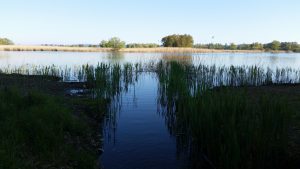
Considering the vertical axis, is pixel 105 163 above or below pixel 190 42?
below

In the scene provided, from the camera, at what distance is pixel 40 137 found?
632 centimetres

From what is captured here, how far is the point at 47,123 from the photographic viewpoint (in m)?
7.05

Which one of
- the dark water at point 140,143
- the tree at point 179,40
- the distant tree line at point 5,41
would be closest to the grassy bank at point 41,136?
the dark water at point 140,143

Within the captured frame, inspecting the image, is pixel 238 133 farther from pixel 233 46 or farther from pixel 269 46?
pixel 269 46

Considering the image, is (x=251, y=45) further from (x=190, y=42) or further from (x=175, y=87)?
(x=175, y=87)

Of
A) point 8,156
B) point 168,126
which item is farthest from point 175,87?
point 8,156

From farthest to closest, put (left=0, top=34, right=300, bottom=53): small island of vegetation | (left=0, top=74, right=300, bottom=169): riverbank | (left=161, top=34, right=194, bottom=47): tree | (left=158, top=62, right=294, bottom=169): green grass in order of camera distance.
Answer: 1. (left=161, top=34, right=194, bottom=47): tree
2. (left=0, top=34, right=300, bottom=53): small island of vegetation
3. (left=0, top=74, right=300, bottom=169): riverbank
4. (left=158, top=62, right=294, bottom=169): green grass

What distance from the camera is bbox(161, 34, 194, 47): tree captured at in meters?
112

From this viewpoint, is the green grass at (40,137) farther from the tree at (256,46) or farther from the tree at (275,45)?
the tree at (275,45)

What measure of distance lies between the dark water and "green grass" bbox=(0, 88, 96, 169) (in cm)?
71

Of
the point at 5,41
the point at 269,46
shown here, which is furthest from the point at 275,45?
the point at 5,41

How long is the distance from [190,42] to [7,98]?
4362 inches

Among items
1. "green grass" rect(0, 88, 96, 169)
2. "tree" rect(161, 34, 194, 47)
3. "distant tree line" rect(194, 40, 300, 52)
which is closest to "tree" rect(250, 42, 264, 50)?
"distant tree line" rect(194, 40, 300, 52)

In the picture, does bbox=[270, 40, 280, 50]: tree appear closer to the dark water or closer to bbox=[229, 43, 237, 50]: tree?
bbox=[229, 43, 237, 50]: tree
